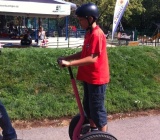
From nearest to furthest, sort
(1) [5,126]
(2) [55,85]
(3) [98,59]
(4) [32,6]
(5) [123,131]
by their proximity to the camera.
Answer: (3) [98,59]
(1) [5,126]
(5) [123,131]
(2) [55,85]
(4) [32,6]

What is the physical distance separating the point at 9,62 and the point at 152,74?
299 centimetres

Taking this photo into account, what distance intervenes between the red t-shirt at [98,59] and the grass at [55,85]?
6.44ft

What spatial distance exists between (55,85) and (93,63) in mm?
2832

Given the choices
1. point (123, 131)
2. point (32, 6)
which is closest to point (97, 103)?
point (123, 131)

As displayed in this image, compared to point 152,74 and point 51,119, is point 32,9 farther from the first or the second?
point 51,119

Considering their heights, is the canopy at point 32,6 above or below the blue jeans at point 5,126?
above

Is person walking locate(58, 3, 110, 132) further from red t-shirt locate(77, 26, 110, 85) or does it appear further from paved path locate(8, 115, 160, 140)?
paved path locate(8, 115, 160, 140)

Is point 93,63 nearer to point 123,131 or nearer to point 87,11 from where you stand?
point 87,11

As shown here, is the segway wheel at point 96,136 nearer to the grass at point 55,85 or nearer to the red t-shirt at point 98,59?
the red t-shirt at point 98,59

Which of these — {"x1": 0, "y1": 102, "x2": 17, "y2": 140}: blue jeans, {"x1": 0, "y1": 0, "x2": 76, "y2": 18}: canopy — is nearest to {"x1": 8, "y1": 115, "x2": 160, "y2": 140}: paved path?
{"x1": 0, "y1": 102, "x2": 17, "y2": 140}: blue jeans

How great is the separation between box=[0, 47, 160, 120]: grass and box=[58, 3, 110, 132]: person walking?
1.83 meters

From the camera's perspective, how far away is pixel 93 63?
3.15m

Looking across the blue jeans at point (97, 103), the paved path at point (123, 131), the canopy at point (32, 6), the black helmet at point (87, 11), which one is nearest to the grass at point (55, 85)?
the paved path at point (123, 131)

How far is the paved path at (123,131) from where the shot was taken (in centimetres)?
444
